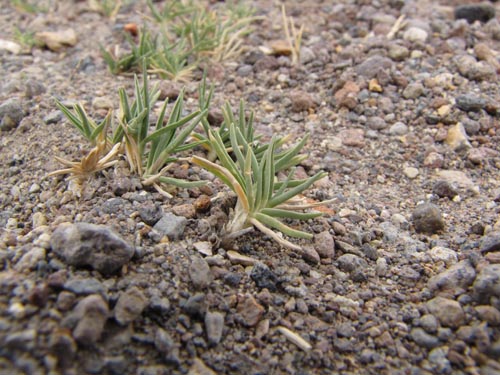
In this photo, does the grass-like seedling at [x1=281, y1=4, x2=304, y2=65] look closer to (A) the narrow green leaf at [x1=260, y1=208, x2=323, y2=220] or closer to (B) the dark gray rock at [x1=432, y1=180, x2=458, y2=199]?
(B) the dark gray rock at [x1=432, y1=180, x2=458, y2=199]

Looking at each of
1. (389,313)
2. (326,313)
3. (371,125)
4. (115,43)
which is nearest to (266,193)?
(326,313)

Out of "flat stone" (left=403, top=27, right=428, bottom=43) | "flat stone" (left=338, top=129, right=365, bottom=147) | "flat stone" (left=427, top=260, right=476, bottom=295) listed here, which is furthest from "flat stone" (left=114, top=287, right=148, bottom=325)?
"flat stone" (left=403, top=27, right=428, bottom=43)

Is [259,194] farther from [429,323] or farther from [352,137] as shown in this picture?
[352,137]

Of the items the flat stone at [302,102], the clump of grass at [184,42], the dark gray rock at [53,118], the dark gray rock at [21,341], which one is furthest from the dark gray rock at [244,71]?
the dark gray rock at [21,341]

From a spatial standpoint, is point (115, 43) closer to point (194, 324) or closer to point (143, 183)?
point (143, 183)

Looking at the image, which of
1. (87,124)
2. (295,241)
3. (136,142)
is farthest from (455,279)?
(87,124)

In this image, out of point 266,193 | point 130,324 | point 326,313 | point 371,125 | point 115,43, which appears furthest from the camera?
point 115,43
